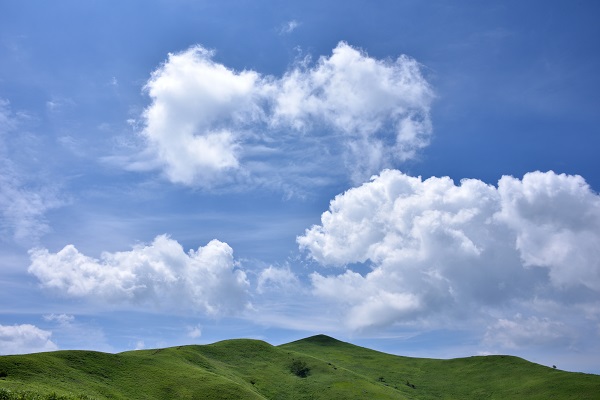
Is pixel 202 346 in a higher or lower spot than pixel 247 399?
higher

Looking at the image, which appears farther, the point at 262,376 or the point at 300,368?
the point at 300,368

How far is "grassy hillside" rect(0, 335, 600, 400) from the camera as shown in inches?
3519

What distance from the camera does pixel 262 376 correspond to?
465ft

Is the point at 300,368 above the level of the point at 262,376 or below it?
above

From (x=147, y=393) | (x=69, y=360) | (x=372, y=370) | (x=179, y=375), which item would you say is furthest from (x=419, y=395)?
(x=69, y=360)

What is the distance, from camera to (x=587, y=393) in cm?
12962

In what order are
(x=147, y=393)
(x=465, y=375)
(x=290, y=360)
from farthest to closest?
(x=465, y=375) < (x=290, y=360) < (x=147, y=393)

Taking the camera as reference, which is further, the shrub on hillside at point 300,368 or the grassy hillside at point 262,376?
the shrub on hillside at point 300,368

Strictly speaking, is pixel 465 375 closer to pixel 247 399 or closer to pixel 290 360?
pixel 290 360

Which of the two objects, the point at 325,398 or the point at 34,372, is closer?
the point at 34,372

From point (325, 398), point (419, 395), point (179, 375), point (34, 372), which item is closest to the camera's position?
point (34, 372)

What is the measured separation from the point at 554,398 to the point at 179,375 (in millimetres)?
106061

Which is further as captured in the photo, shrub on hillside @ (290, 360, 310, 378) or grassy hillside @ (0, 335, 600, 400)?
shrub on hillside @ (290, 360, 310, 378)

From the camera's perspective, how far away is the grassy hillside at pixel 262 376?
89375mm
